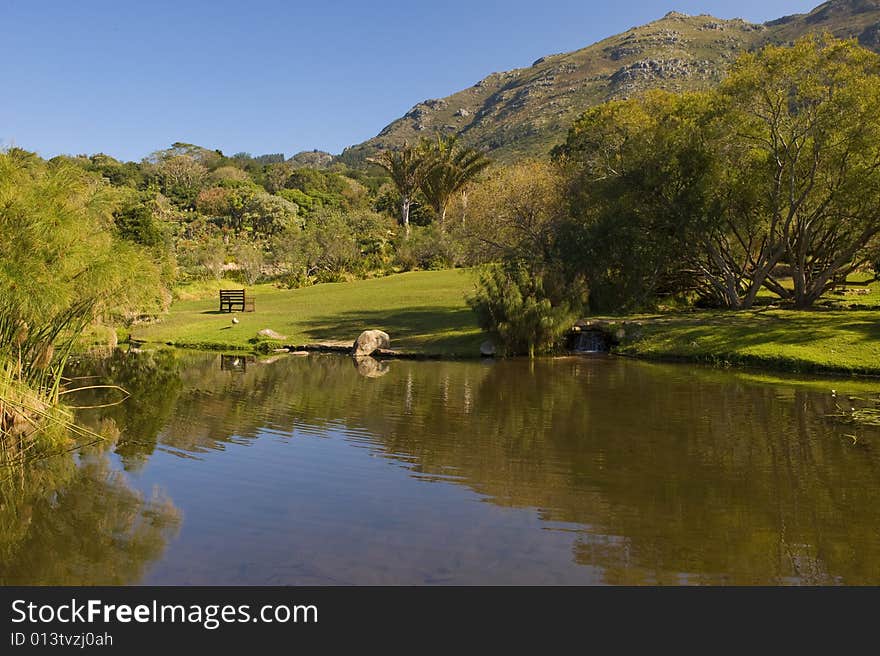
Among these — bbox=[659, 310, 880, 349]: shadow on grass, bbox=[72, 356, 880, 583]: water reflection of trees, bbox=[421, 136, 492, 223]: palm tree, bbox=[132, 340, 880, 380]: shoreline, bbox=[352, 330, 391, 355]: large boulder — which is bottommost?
bbox=[72, 356, 880, 583]: water reflection of trees

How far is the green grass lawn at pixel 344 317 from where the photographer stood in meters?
30.3

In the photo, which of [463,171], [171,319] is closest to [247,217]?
[463,171]

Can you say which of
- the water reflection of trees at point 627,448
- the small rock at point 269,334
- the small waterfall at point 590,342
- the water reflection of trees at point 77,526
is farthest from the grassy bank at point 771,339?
the water reflection of trees at point 77,526

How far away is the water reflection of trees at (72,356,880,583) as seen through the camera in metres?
7.43

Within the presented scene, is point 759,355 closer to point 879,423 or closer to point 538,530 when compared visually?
point 879,423

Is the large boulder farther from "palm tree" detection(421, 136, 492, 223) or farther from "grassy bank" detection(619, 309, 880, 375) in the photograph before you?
"palm tree" detection(421, 136, 492, 223)

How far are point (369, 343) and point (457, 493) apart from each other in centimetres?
1871

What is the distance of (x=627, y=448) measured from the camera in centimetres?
1206

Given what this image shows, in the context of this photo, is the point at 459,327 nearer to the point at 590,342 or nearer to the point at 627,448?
the point at 590,342

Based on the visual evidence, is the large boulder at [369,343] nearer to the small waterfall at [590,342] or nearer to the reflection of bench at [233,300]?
the small waterfall at [590,342]

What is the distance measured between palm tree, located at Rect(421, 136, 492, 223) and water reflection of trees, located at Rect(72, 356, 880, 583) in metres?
48.7

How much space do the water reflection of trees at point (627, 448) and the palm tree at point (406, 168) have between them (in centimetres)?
5041

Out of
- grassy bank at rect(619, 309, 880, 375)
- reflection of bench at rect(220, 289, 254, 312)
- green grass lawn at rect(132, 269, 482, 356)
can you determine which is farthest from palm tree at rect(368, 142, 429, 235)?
grassy bank at rect(619, 309, 880, 375)
